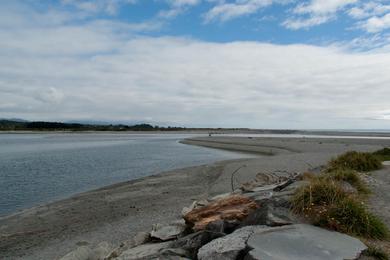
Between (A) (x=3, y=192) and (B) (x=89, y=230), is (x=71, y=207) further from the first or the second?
(A) (x=3, y=192)

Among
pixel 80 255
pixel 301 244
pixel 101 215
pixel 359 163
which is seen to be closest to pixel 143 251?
pixel 80 255

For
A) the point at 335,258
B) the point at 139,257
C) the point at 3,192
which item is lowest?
the point at 3,192

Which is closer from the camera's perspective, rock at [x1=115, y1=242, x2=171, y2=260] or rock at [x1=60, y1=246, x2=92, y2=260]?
rock at [x1=115, y1=242, x2=171, y2=260]

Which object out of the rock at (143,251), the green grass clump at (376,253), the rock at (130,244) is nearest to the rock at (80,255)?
the rock at (130,244)

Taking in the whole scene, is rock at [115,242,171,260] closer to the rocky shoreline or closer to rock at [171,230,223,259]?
the rocky shoreline

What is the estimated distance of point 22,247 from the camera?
390 inches

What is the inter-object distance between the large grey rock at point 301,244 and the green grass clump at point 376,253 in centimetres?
7

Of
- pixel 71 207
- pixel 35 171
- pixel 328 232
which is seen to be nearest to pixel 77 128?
pixel 35 171

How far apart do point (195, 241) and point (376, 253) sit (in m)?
2.71

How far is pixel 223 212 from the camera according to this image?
7.37 m

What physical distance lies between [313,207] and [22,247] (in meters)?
7.48

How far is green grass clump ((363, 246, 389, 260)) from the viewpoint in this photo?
5.15 metres

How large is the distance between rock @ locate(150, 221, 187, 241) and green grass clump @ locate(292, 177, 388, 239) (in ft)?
7.73

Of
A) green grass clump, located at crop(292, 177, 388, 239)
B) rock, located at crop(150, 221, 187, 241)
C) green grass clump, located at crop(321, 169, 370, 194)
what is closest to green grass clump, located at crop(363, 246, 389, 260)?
green grass clump, located at crop(292, 177, 388, 239)
